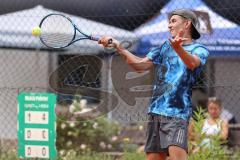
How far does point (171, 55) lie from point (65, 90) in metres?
2.52

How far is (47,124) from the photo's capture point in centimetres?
688

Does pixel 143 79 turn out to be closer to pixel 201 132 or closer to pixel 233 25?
pixel 201 132

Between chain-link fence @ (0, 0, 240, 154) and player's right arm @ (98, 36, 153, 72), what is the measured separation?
41.8 inches

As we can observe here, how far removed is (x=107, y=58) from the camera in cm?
748

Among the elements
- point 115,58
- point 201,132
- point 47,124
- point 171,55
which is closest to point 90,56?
point 115,58

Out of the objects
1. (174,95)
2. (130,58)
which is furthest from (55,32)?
(174,95)

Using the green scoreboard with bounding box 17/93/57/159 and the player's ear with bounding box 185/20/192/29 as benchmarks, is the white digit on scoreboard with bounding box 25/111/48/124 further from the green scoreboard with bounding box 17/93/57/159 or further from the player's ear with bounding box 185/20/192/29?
the player's ear with bounding box 185/20/192/29

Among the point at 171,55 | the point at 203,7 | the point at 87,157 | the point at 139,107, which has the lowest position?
the point at 87,157

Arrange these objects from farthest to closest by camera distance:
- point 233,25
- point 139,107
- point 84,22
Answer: point 84,22
point 233,25
point 139,107

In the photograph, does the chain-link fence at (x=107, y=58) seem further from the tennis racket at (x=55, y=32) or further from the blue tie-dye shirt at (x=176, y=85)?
the blue tie-dye shirt at (x=176, y=85)

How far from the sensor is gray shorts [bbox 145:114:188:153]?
15.8 ft

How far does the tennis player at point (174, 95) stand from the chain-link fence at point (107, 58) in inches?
46.5

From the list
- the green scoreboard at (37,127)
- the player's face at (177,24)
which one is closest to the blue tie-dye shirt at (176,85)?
the player's face at (177,24)

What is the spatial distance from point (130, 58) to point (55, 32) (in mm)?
1333
